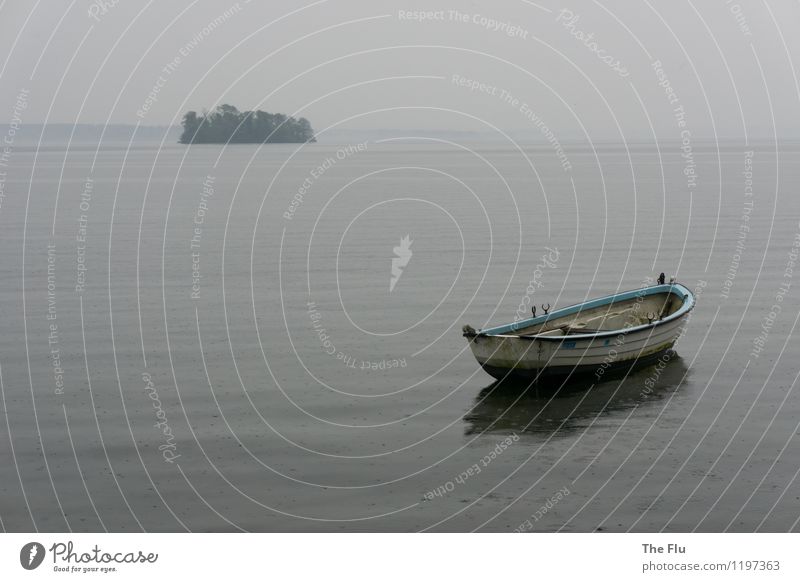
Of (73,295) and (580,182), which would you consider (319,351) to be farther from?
(580,182)

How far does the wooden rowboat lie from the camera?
30172 millimetres

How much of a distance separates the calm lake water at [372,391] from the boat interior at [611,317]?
5.03ft

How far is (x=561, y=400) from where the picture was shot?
97.8 feet

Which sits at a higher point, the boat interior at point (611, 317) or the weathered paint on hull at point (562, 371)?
the boat interior at point (611, 317)

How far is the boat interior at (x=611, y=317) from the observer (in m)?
33.0

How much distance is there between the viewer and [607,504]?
22484 millimetres

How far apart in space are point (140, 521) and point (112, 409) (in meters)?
7.69

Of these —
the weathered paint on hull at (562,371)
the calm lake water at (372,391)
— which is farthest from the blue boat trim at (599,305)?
the calm lake water at (372,391)

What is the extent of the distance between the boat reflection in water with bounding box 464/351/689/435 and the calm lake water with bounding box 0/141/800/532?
98mm
